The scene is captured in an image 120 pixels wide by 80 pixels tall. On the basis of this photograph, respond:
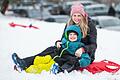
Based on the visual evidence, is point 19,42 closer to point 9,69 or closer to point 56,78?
point 9,69

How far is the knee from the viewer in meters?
7.07

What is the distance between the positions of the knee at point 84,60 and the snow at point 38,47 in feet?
0.40

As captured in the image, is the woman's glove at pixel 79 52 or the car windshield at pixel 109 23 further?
the car windshield at pixel 109 23

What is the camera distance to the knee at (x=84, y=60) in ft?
23.2

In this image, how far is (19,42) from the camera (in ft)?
36.8

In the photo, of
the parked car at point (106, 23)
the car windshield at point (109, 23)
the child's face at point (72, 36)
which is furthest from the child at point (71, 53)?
the car windshield at point (109, 23)

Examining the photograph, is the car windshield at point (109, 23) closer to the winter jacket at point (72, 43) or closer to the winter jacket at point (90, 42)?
the winter jacket at point (90, 42)

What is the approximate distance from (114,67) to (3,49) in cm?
335

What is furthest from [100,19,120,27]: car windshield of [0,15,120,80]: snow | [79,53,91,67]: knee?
[79,53,91,67]: knee

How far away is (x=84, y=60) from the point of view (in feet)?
23.2

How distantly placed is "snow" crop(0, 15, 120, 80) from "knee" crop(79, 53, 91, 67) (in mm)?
122

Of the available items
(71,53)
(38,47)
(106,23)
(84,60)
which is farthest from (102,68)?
(106,23)

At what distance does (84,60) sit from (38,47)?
366 cm

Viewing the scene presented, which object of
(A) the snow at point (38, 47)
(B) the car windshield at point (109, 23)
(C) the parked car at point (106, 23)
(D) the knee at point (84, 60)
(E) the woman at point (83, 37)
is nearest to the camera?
(A) the snow at point (38, 47)
